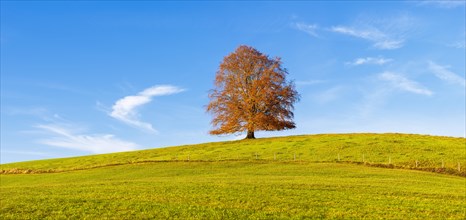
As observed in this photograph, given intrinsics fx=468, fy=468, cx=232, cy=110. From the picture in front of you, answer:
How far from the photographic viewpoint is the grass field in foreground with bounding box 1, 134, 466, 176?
57156 millimetres

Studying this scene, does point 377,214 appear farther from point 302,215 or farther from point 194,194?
point 194,194

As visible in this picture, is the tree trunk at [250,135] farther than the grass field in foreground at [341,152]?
Yes

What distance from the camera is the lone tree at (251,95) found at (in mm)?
84062

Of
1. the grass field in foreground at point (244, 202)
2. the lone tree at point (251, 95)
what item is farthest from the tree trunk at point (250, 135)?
the grass field in foreground at point (244, 202)

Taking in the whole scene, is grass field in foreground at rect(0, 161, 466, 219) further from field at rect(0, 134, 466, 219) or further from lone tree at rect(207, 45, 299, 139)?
lone tree at rect(207, 45, 299, 139)

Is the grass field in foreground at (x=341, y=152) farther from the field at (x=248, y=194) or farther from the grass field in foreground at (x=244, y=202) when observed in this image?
the grass field in foreground at (x=244, y=202)

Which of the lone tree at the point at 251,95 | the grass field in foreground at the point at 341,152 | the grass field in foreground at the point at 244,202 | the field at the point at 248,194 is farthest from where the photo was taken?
the lone tree at the point at 251,95

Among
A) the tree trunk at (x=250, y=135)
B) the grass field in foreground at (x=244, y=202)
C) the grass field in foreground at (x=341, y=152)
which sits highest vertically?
the tree trunk at (x=250, y=135)

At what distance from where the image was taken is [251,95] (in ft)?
276

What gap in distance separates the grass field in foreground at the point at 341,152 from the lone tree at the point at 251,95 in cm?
526

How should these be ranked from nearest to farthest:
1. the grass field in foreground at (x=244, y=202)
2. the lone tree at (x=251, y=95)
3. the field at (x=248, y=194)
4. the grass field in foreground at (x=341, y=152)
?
the grass field in foreground at (x=244, y=202) → the field at (x=248, y=194) → the grass field in foreground at (x=341, y=152) → the lone tree at (x=251, y=95)

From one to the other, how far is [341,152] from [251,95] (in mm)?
25185

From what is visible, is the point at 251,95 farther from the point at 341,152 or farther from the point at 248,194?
the point at 248,194

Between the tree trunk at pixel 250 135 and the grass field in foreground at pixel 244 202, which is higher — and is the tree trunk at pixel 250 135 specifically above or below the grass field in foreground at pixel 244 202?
above
